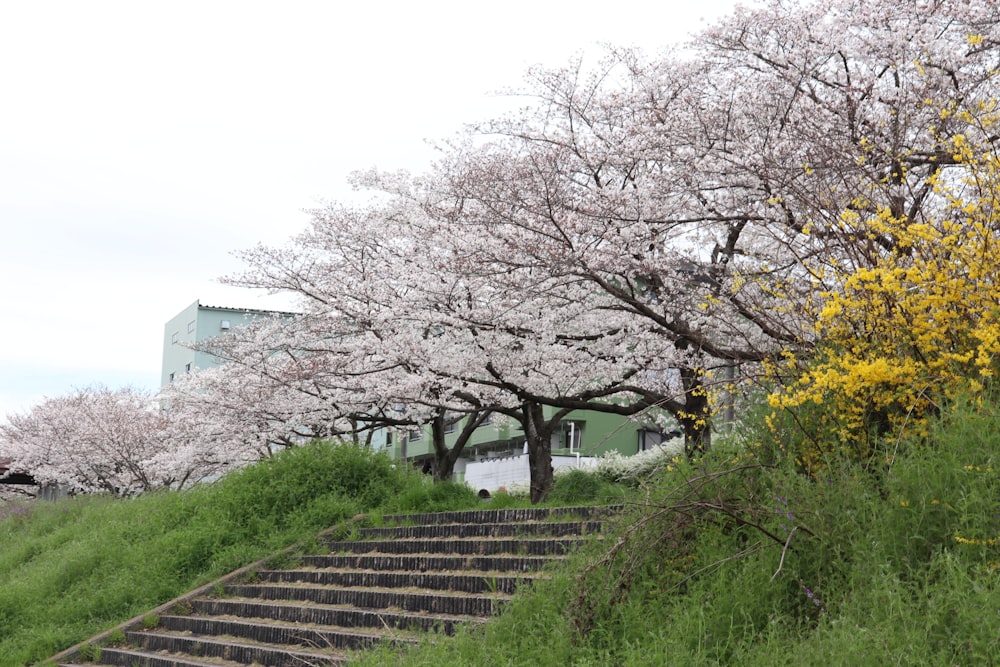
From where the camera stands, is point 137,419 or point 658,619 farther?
point 137,419

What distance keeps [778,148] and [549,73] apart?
4533 mm

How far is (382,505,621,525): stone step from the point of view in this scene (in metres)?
9.68

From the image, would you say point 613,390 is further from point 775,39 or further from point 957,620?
point 957,620

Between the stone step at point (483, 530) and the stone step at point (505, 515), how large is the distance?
19 cm

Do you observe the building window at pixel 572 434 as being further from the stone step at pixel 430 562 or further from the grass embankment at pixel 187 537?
the stone step at pixel 430 562

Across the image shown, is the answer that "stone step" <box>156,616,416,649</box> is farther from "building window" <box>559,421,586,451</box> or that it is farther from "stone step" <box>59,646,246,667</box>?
"building window" <box>559,421,586,451</box>

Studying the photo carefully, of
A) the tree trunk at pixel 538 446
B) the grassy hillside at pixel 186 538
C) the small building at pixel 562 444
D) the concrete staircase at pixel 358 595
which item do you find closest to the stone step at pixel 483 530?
the concrete staircase at pixel 358 595

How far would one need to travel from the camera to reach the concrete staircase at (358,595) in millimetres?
8414

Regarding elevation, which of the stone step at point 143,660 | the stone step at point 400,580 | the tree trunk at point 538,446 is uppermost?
the tree trunk at point 538,446

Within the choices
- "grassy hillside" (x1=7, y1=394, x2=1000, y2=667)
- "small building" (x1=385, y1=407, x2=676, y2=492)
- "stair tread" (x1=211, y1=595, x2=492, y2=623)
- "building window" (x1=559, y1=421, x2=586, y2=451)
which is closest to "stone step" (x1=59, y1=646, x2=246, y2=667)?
"stair tread" (x1=211, y1=595, x2=492, y2=623)

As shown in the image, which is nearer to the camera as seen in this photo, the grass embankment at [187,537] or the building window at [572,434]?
the grass embankment at [187,537]

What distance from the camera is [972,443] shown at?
18.0ft

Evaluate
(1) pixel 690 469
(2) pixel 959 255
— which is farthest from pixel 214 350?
(2) pixel 959 255

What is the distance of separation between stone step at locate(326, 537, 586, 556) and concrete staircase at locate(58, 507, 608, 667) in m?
0.01
